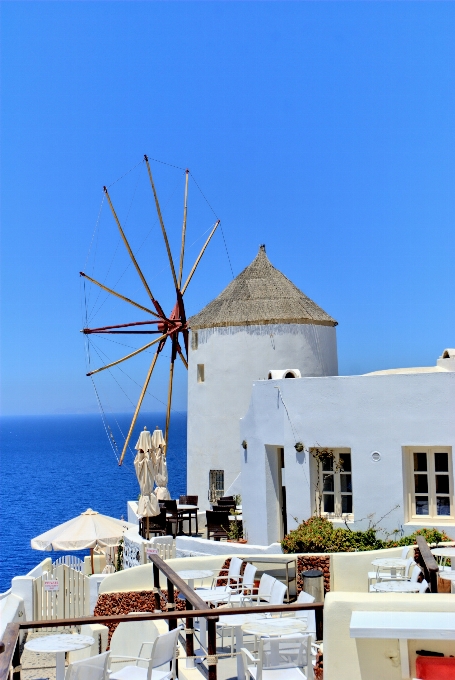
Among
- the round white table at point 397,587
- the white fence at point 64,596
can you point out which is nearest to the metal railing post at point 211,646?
the round white table at point 397,587

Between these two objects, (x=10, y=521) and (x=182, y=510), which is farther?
(x=10, y=521)

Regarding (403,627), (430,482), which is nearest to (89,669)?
(403,627)

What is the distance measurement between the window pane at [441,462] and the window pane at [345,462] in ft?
6.07

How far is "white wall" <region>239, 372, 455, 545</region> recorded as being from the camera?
665 inches

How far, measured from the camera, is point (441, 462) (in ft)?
56.3

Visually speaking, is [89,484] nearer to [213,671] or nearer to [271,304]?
[271,304]

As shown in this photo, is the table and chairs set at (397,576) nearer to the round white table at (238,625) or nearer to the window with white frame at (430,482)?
the window with white frame at (430,482)

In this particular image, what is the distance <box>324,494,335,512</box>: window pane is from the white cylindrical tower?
28.5ft

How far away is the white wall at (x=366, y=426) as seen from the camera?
16891 mm

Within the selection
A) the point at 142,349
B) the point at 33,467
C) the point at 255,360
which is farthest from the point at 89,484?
the point at 255,360

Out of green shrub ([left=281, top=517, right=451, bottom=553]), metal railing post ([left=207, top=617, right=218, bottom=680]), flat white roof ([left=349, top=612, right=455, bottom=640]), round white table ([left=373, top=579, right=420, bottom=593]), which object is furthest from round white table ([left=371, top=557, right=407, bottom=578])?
flat white roof ([left=349, top=612, right=455, bottom=640])

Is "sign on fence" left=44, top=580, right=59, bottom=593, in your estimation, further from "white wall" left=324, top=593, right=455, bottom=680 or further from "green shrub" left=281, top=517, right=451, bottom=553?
"white wall" left=324, top=593, right=455, bottom=680

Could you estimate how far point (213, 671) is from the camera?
8.20 metres

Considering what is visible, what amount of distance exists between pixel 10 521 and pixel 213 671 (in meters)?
70.2
